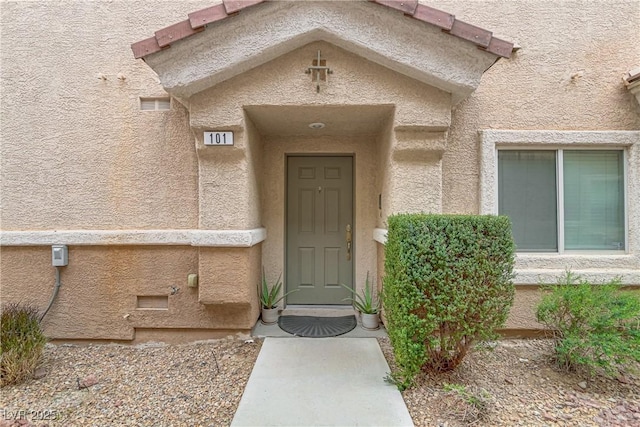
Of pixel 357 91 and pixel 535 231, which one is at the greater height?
pixel 357 91

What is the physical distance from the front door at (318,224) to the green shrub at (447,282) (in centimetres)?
214

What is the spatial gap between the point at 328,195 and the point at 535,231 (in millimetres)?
3298

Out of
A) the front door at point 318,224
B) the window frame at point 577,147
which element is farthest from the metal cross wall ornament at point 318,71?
the window frame at point 577,147

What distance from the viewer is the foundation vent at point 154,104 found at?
4.39m

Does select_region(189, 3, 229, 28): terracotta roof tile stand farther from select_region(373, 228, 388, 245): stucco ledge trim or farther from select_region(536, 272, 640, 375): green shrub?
select_region(536, 272, 640, 375): green shrub

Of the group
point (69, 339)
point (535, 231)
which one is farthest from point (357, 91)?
point (69, 339)

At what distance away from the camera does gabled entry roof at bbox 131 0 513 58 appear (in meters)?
3.34

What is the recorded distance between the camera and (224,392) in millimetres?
3107

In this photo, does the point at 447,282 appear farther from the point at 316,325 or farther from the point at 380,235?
the point at 316,325

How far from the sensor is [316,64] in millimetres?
3756

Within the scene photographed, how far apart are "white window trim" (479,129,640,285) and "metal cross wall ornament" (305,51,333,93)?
2.51 m

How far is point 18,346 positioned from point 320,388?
3536 millimetres

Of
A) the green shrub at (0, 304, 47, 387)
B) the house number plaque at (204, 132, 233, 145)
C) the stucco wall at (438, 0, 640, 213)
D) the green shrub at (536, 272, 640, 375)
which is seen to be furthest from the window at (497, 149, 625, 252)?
the green shrub at (0, 304, 47, 387)

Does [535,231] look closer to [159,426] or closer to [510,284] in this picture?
[510,284]
